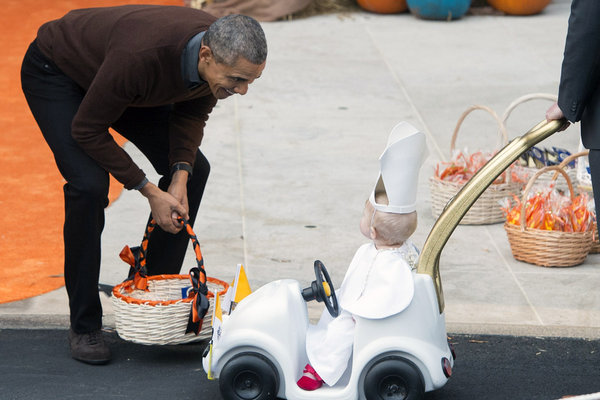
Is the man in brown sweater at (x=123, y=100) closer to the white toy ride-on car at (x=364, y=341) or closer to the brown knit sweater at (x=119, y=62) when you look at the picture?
the brown knit sweater at (x=119, y=62)

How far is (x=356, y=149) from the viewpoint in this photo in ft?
22.6

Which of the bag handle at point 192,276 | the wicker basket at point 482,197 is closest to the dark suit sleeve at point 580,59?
the bag handle at point 192,276

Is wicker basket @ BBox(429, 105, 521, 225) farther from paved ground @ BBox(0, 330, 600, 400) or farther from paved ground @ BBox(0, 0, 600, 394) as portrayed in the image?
paved ground @ BBox(0, 330, 600, 400)

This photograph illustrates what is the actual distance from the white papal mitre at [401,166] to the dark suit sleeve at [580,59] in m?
0.50

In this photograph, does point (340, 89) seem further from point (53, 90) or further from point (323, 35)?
point (53, 90)

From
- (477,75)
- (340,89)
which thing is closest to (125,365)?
(340,89)

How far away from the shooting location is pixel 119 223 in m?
5.48

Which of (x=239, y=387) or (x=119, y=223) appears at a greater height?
(x=239, y=387)

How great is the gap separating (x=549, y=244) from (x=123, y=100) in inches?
94.7

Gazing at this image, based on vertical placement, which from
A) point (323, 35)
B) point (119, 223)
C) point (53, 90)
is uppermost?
point (53, 90)

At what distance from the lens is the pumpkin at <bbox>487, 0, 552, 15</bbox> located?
1050 cm

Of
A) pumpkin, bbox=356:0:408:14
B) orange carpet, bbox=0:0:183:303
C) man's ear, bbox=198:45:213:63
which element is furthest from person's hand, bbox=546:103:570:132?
pumpkin, bbox=356:0:408:14

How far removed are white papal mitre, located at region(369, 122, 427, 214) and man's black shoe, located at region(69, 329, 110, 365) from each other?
1323mm

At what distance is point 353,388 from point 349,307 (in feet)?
0.93
